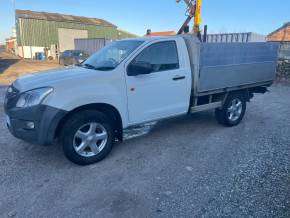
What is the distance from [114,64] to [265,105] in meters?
5.87

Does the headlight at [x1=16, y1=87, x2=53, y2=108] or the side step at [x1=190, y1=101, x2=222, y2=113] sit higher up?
the headlight at [x1=16, y1=87, x2=53, y2=108]

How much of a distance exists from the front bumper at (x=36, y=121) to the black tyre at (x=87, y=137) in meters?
0.21

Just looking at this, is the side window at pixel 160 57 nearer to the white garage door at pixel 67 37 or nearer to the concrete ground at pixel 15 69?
the concrete ground at pixel 15 69

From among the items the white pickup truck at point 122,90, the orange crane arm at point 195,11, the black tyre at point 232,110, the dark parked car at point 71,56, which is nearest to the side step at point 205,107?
the white pickup truck at point 122,90

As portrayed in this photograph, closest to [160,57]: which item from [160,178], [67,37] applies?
[160,178]

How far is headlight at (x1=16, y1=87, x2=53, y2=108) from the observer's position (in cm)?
332

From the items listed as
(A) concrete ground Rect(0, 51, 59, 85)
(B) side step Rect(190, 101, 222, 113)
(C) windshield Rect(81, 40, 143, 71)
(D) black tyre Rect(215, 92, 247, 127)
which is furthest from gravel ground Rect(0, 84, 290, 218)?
(A) concrete ground Rect(0, 51, 59, 85)

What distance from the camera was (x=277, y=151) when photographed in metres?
4.35

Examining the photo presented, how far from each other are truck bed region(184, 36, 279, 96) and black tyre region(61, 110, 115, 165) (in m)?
1.92

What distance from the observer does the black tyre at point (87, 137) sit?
3580mm

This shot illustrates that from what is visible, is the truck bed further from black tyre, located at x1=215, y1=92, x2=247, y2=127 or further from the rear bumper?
the rear bumper

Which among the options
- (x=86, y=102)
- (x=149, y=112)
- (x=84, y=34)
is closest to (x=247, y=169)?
(x=149, y=112)

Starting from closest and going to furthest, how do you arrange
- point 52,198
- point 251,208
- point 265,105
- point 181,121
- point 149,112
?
point 251,208, point 52,198, point 149,112, point 181,121, point 265,105

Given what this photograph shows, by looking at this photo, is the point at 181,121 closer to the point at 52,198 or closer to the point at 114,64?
the point at 114,64
